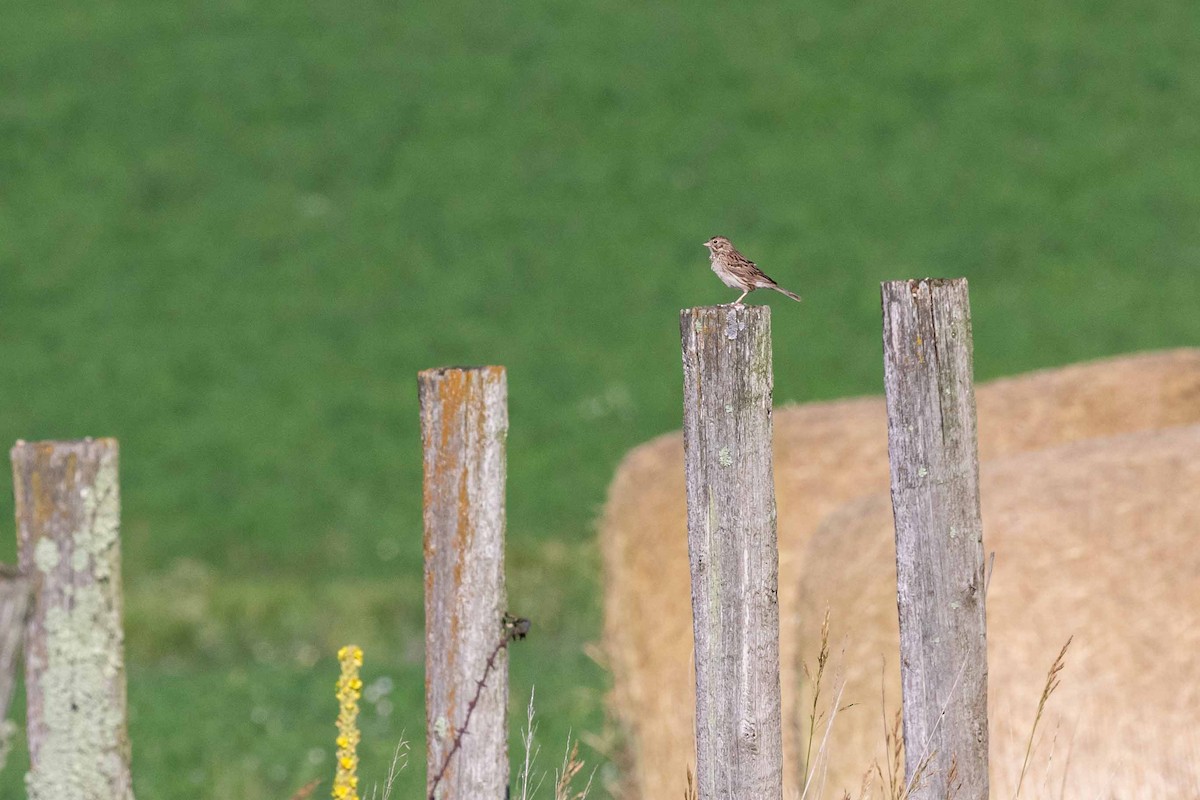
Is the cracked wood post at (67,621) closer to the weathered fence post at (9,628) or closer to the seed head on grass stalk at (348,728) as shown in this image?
the weathered fence post at (9,628)

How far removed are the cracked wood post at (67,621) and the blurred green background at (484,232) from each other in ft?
29.7

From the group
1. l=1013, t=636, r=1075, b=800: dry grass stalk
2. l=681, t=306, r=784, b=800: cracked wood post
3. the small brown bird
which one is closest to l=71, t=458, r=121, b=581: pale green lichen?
l=681, t=306, r=784, b=800: cracked wood post

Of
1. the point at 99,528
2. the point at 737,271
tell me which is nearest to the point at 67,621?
the point at 99,528

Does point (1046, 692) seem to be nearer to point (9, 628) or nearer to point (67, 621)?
point (67, 621)

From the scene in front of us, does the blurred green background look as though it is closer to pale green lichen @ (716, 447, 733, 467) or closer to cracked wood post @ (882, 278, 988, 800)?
cracked wood post @ (882, 278, 988, 800)

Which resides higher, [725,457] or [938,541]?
[725,457]

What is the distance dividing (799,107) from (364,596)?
1453 cm

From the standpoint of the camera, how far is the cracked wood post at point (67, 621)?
3789 mm

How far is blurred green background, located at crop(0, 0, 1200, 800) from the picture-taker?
18.9 meters

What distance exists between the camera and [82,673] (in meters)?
3.81

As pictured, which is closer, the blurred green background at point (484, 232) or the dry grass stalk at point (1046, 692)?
the dry grass stalk at point (1046, 692)

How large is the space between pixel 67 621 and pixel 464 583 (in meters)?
1.05

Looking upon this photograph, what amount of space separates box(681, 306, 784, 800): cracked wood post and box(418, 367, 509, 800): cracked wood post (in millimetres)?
617

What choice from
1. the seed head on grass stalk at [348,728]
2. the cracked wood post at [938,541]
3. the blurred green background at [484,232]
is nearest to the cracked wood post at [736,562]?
the cracked wood post at [938,541]
